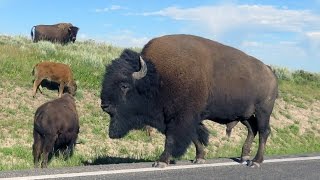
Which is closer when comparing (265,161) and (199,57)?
(199,57)

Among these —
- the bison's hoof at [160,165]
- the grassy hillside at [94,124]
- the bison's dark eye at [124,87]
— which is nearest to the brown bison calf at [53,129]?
the grassy hillside at [94,124]

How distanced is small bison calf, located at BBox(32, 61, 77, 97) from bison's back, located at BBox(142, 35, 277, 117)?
7.94 meters

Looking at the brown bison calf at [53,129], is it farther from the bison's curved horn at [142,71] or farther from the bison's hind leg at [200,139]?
the bison's hind leg at [200,139]

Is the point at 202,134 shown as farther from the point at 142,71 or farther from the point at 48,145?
the point at 48,145

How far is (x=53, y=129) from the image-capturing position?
9.49 meters

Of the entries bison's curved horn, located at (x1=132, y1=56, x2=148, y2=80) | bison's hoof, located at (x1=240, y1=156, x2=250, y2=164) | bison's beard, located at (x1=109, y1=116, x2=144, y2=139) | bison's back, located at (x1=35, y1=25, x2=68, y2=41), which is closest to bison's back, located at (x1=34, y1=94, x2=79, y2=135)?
bison's beard, located at (x1=109, y1=116, x2=144, y2=139)

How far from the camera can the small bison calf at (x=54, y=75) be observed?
15.5m

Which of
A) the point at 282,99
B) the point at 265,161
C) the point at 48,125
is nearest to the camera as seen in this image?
the point at 265,161

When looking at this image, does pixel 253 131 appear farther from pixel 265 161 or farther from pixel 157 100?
pixel 157 100

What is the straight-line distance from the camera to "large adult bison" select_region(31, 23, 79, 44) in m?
32.4

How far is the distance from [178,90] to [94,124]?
8019 mm

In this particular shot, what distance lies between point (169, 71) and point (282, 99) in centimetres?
1542

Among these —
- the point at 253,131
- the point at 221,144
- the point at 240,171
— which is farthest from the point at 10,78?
the point at 240,171

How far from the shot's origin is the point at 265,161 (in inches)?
340
